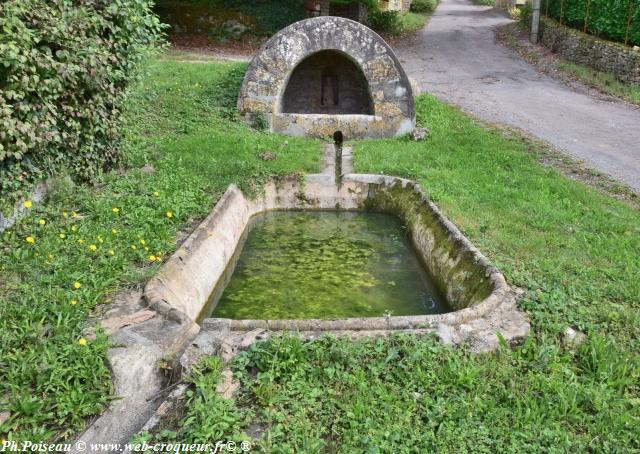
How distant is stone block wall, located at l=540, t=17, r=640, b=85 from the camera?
1515cm

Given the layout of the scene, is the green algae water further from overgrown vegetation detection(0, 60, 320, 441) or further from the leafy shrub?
the leafy shrub

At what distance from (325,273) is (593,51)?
558 inches

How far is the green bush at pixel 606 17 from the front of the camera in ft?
50.8

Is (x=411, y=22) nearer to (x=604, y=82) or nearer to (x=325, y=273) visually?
(x=604, y=82)

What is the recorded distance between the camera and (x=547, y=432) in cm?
353

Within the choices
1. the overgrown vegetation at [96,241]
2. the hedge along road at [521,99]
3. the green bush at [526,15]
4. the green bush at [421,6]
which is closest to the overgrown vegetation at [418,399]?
the overgrown vegetation at [96,241]

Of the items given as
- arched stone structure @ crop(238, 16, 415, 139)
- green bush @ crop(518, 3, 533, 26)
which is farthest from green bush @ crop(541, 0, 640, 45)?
arched stone structure @ crop(238, 16, 415, 139)

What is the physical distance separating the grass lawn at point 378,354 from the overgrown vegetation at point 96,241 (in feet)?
0.06

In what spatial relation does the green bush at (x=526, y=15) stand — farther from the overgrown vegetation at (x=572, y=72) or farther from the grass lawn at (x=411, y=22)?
the grass lawn at (x=411, y=22)

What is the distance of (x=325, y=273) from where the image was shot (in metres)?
6.88

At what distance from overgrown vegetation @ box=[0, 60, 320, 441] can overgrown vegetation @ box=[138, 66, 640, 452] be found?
0.77 metres

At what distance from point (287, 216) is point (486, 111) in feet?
21.4

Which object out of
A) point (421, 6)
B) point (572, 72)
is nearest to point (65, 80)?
point (572, 72)

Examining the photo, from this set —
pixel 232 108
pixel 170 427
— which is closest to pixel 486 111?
pixel 232 108
